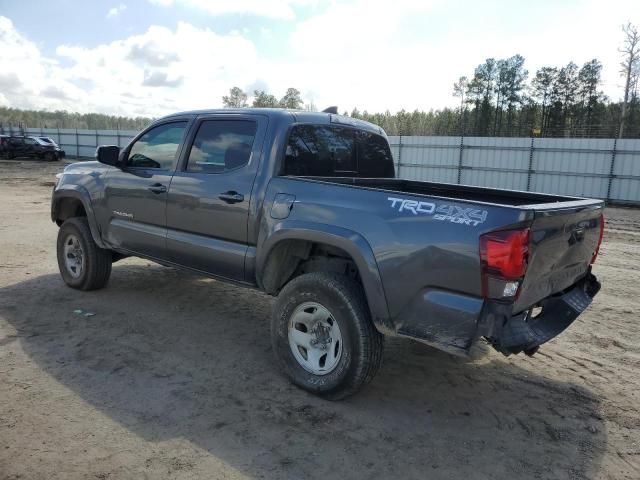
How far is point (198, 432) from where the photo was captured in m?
3.07

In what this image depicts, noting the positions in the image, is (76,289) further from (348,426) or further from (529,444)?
(529,444)

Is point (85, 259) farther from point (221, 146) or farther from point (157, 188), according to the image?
point (221, 146)

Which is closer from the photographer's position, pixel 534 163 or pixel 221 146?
pixel 221 146

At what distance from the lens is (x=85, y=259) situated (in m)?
5.57

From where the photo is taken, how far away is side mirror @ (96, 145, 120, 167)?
199 inches

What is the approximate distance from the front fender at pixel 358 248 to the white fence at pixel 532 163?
1713 centimetres

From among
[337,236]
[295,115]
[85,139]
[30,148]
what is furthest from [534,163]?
[85,139]

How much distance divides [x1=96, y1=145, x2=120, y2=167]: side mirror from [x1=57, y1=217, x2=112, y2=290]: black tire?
36.6 inches

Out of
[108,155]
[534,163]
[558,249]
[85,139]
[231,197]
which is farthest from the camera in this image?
[85,139]

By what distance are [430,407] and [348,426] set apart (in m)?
0.65

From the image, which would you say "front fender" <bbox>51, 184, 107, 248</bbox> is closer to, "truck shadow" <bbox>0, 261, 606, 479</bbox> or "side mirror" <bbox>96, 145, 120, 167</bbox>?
"side mirror" <bbox>96, 145, 120, 167</bbox>

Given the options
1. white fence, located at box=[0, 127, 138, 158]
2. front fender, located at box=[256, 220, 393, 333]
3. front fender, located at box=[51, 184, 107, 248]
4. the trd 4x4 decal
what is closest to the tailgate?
the trd 4x4 decal

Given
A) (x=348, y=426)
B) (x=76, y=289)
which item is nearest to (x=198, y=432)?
(x=348, y=426)

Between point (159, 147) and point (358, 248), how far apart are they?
260 cm
